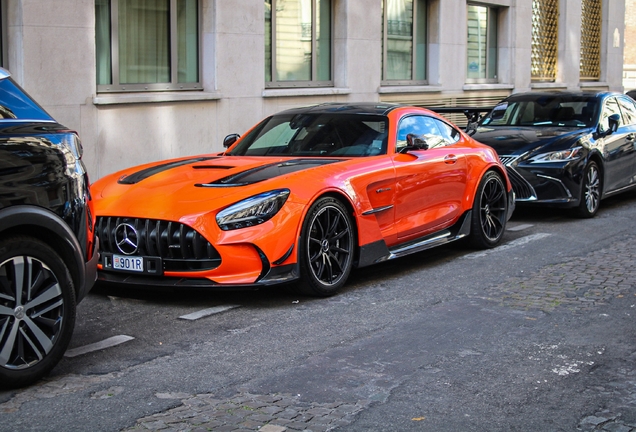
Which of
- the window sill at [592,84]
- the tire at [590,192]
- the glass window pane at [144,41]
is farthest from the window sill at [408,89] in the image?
the window sill at [592,84]

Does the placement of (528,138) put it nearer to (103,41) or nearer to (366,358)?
(103,41)

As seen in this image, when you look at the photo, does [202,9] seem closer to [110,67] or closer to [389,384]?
[110,67]

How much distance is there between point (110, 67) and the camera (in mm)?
14070

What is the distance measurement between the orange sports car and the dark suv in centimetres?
143

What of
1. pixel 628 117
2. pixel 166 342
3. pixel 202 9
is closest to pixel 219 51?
pixel 202 9

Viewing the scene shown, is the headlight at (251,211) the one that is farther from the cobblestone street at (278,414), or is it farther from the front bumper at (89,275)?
the cobblestone street at (278,414)

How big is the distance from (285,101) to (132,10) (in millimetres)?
3491

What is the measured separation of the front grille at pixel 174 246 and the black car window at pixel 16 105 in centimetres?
161

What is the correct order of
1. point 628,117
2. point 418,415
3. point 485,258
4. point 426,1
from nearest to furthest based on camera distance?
point 418,415
point 485,258
point 628,117
point 426,1

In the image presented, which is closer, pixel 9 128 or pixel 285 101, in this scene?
pixel 9 128

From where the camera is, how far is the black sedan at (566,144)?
1179cm

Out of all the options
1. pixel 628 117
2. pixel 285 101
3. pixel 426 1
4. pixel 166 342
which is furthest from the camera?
pixel 426 1

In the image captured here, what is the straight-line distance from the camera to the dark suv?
502cm

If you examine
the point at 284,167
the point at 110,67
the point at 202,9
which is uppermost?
the point at 202,9
